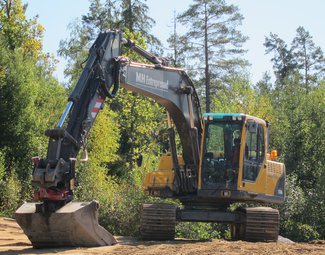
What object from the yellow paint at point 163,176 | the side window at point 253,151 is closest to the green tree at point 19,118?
the yellow paint at point 163,176

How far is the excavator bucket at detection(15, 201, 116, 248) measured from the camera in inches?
427

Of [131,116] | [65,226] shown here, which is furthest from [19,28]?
[65,226]

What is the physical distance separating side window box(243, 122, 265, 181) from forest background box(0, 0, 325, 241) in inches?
137

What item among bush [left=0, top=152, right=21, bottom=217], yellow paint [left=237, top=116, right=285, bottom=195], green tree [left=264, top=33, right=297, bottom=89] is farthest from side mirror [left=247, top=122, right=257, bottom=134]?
green tree [left=264, top=33, right=297, bottom=89]

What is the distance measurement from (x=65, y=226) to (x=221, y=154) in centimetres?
477

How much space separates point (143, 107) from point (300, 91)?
1344 cm

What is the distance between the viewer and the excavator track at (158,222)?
45.6ft

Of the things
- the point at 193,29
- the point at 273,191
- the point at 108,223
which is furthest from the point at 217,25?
the point at 273,191

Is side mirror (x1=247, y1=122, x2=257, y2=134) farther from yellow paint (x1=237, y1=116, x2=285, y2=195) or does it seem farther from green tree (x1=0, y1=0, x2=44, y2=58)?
green tree (x1=0, y1=0, x2=44, y2=58)

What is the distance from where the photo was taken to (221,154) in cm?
1436

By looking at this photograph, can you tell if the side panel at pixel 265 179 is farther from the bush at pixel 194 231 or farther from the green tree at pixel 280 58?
the green tree at pixel 280 58

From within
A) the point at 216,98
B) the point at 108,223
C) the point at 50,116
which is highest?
the point at 216,98

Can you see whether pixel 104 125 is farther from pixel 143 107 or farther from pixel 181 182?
pixel 181 182

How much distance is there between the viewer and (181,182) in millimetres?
14875
